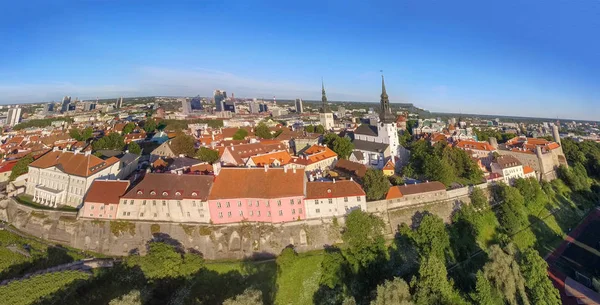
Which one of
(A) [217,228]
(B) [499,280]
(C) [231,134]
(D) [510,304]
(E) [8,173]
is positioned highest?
(C) [231,134]

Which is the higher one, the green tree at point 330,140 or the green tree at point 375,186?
the green tree at point 330,140

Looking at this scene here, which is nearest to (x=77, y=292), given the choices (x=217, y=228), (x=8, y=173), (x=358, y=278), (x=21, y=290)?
(x=21, y=290)

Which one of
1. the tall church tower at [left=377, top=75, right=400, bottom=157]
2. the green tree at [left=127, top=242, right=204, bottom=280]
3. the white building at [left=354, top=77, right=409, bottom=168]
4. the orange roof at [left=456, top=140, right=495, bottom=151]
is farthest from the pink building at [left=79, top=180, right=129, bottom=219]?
the orange roof at [left=456, top=140, right=495, bottom=151]

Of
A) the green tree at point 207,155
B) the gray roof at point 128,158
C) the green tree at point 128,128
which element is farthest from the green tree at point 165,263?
the green tree at point 128,128

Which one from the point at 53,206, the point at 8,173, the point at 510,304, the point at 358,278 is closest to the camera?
the point at 510,304

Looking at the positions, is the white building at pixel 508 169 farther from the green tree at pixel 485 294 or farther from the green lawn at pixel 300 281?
the green lawn at pixel 300 281

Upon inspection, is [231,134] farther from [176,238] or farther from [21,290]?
[21,290]

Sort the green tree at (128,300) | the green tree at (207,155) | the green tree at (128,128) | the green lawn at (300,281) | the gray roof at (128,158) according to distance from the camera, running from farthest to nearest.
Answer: the green tree at (128,128), the green tree at (207,155), the gray roof at (128,158), the green lawn at (300,281), the green tree at (128,300)
